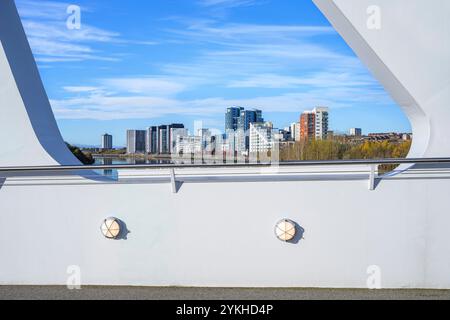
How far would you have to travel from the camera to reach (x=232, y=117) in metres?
6.91

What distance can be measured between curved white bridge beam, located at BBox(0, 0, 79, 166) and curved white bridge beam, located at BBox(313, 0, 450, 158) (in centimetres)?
290

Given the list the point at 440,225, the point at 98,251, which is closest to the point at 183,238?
the point at 98,251

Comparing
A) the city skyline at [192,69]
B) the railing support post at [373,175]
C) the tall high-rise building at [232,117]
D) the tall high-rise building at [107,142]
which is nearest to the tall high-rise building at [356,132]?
the city skyline at [192,69]

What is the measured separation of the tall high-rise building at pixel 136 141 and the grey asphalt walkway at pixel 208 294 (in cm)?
147

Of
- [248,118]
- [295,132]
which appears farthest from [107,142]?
[295,132]

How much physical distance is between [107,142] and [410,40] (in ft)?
10.8

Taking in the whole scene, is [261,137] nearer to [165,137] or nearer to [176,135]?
[176,135]

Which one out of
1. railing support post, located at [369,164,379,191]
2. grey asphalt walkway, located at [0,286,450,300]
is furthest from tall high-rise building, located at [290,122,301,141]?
grey asphalt walkway, located at [0,286,450,300]

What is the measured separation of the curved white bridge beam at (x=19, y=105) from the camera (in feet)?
19.3

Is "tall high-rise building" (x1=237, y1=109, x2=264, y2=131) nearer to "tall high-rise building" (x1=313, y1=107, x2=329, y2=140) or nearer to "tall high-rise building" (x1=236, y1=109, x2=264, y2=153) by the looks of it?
"tall high-rise building" (x1=236, y1=109, x2=264, y2=153)

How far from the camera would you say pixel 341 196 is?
5.57 metres

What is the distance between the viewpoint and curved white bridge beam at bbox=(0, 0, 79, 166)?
5875 mm

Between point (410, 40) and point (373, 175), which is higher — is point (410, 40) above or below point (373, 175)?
above

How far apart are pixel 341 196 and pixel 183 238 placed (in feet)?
4.97
